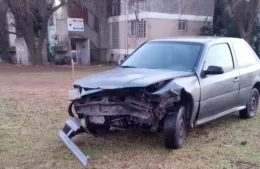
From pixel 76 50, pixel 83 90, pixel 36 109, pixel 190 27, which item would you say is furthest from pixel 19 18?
pixel 83 90

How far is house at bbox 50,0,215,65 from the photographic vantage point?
2647cm

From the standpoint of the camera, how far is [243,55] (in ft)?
22.9

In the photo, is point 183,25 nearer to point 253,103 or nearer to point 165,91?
point 253,103

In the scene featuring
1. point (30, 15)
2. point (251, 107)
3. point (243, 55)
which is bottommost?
point (251, 107)

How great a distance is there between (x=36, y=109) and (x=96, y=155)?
11.0ft

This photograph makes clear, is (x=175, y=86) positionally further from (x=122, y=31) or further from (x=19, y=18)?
(x=122, y=31)

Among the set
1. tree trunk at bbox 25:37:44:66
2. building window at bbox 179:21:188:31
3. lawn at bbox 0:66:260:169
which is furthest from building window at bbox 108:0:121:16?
lawn at bbox 0:66:260:169

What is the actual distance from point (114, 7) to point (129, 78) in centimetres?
2594

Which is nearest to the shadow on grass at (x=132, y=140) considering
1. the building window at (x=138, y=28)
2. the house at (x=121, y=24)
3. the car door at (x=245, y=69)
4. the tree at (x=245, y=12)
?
the car door at (x=245, y=69)

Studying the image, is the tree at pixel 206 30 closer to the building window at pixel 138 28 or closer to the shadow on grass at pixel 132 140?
the building window at pixel 138 28

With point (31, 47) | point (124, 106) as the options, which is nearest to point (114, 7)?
point (31, 47)

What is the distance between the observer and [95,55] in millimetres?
31422

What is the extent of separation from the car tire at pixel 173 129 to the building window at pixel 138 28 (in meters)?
21.9

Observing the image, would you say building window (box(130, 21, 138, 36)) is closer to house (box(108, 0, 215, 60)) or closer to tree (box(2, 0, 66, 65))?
house (box(108, 0, 215, 60))
